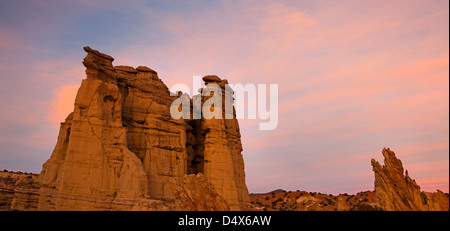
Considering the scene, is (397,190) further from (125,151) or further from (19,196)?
(19,196)

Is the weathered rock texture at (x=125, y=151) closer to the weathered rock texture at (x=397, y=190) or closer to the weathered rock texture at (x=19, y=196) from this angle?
the weathered rock texture at (x=19, y=196)

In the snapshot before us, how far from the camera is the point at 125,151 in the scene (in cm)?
3209

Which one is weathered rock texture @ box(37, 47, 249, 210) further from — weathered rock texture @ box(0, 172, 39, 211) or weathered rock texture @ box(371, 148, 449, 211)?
weathered rock texture @ box(371, 148, 449, 211)

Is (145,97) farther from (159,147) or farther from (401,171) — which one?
(401,171)

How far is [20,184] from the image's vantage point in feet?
115

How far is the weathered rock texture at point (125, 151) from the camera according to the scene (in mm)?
29688

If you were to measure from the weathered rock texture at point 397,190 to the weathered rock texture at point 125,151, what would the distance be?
13.4 meters

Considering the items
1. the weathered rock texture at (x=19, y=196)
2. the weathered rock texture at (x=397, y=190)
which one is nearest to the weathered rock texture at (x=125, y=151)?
the weathered rock texture at (x=19, y=196)

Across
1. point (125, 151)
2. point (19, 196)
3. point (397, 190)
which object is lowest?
point (19, 196)

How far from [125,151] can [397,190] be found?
23.4m

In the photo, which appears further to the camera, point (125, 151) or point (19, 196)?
point (19, 196)

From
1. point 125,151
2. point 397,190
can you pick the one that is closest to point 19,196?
point 125,151

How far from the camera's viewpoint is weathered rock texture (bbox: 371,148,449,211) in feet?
106

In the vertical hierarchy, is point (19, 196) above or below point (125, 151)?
below
